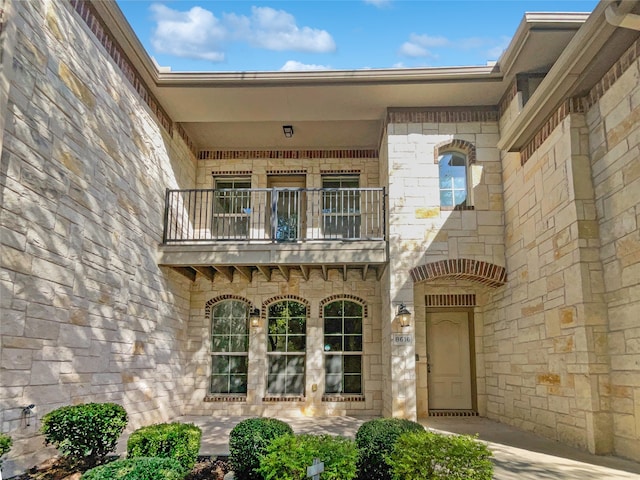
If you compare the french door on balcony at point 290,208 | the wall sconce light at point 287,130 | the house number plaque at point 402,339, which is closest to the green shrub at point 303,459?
the house number plaque at point 402,339

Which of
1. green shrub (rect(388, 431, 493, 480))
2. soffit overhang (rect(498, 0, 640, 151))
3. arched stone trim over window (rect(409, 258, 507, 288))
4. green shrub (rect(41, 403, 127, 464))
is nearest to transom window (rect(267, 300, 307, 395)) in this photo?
arched stone trim over window (rect(409, 258, 507, 288))

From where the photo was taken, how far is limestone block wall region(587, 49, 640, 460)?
4.66 metres

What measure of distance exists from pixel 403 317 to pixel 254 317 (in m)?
2.89

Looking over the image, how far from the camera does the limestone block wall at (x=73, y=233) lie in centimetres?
424

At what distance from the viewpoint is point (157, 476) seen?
10.0 feet

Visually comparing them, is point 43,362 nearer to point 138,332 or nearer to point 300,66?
point 138,332

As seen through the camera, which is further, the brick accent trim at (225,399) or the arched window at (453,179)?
the brick accent trim at (225,399)

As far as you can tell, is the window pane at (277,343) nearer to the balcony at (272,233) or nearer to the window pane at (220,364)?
the window pane at (220,364)

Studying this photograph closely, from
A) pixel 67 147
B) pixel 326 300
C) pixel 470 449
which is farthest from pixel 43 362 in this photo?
pixel 326 300

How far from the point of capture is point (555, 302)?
5.78 metres

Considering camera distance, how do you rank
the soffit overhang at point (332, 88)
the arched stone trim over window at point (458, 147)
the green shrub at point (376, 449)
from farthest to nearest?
the arched stone trim over window at point (458, 147)
the soffit overhang at point (332, 88)
the green shrub at point (376, 449)

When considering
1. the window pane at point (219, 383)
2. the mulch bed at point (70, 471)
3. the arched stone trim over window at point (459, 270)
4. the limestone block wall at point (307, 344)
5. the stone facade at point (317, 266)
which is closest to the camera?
the mulch bed at point (70, 471)

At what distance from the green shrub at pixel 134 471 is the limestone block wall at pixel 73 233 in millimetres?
1610

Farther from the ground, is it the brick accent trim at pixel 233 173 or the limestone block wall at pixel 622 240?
the brick accent trim at pixel 233 173
